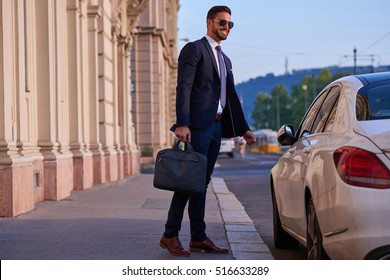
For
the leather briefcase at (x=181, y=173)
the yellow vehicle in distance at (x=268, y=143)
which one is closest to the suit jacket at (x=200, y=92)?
the leather briefcase at (x=181, y=173)

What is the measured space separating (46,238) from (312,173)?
3195 mm

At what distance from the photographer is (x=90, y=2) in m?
19.9

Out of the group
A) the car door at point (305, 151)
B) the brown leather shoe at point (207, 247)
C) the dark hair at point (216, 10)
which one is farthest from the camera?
the brown leather shoe at point (207, 247)

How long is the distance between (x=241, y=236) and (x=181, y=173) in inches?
103

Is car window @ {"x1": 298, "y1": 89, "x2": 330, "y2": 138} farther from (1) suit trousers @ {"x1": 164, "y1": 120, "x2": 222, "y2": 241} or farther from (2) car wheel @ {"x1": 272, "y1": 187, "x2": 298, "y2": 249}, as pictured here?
(2) car wheel @ {"x1": 272, "y1": 187, "x2": 298, "y2": 249}

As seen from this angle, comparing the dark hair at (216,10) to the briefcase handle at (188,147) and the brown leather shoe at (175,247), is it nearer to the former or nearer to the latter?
the briefcase handle at (188,147)

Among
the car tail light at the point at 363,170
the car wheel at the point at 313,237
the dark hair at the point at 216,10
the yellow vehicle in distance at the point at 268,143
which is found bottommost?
the yellow vehicle in distance at the point at 268,143

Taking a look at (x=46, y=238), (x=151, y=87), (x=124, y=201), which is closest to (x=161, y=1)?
(x=151, y=87)

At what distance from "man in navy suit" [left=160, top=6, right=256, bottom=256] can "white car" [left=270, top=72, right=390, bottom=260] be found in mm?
636

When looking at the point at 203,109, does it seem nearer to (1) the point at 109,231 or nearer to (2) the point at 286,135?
(2) the point at 286,135

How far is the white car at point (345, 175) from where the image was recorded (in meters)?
5.57

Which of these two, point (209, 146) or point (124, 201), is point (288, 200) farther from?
point (124, 201)

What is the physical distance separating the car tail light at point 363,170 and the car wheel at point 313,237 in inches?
29.7

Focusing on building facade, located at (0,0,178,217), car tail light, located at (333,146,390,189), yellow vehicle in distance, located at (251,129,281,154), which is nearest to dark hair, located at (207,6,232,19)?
car tail light, located at (333,146,390,189)
